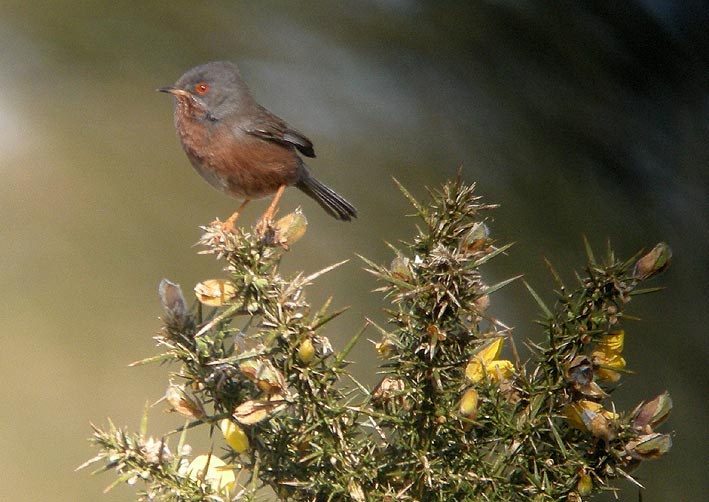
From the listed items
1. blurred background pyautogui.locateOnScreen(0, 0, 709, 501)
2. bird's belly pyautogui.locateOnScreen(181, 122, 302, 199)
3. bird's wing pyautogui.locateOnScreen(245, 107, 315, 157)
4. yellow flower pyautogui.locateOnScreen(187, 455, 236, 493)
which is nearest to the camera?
yellow flower pyautogui.locateOnScreen(187, 455, 236, 493)

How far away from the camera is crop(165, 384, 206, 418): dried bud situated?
0.78 m

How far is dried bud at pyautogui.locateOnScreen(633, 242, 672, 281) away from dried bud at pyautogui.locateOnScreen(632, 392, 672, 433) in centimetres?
11

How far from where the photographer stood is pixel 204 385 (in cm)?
80

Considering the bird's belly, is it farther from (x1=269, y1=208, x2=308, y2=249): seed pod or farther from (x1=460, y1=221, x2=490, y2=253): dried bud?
(x1=460, y1=221, x2=490, y2=253): dried bud

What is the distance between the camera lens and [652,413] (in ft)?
2.33

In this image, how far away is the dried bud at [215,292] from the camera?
76 centimetres

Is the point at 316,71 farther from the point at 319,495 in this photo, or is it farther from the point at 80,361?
the point at 319,495

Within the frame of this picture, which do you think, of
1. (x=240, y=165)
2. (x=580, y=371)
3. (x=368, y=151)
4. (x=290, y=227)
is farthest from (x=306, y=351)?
(x=368, y=151)

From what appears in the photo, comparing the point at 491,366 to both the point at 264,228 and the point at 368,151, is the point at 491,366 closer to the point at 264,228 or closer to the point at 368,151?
the point at 264,228

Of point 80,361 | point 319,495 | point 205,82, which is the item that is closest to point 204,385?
point 319,495

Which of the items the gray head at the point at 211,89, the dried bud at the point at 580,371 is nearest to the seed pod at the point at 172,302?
the dried bud at the point at 580,371

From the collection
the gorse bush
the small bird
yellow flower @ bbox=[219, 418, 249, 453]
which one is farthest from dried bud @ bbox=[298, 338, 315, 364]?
the small bird

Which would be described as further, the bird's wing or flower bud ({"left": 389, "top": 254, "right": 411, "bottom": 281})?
the bird's wing

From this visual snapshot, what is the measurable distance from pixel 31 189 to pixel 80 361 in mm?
425
